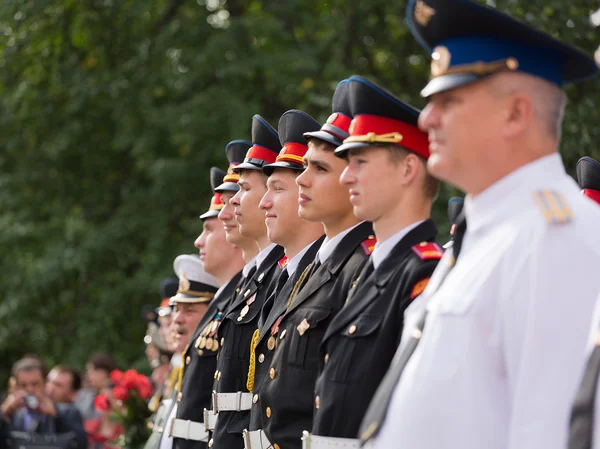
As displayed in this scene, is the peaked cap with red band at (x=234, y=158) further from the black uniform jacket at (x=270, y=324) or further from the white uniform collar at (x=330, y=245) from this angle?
the white uniform collar at (x=330, y=245)

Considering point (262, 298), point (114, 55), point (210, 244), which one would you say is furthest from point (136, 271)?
point (262, 298)

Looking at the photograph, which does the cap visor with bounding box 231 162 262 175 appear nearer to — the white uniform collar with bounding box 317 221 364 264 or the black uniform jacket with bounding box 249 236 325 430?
the black uniform jacket with bounding box 249 236 325 430

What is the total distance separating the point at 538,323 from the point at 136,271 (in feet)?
42.4

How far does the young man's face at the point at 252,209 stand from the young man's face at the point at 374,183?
199 cm

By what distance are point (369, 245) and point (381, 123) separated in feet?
1.99

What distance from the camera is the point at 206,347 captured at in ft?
21.7

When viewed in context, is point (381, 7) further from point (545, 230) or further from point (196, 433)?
point (545, 230)

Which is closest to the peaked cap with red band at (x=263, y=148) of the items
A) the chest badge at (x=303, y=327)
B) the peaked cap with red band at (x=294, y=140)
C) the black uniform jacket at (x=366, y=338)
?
the peaked cap with red band at (x=294, y=140)

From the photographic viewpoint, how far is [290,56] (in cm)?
1389

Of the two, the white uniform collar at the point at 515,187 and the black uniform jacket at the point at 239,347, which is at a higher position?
the white uniform collar at the point at 515,187

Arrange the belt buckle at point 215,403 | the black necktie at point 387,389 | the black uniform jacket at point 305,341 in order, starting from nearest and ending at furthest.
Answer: the black necktie at point 387,389 → the black uniform jacket at point 305,341 → the belt buckle at point 215,403

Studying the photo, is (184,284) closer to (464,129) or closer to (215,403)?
(215,403)

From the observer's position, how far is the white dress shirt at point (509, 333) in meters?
2.55

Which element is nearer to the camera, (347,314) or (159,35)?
(347,314)
